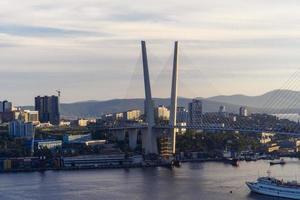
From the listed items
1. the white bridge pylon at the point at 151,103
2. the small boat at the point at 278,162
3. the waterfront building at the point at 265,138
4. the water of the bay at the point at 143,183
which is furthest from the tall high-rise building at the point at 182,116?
the water of the bay at the point at 143,183

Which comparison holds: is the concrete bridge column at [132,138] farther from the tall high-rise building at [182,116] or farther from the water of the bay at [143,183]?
the tall high-rise building at [182,116]

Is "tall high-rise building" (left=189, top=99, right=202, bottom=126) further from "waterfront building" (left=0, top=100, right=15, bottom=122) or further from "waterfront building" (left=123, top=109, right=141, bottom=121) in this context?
"waterfront building" (left=0, top=100, right=15, bottom=122)

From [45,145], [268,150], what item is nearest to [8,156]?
[45,145]

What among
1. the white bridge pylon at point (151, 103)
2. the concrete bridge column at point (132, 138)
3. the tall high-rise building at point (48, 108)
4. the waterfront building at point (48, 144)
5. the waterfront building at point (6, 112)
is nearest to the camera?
the white bridge pylon at point (151, 103)

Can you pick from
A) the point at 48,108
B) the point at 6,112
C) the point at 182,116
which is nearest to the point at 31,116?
the point at 6,112

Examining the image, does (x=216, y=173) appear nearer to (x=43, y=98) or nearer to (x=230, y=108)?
(x=43, y=98)

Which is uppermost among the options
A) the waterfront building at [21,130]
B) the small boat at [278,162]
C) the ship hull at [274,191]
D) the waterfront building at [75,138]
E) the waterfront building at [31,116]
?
the waterfront building at [31,116]

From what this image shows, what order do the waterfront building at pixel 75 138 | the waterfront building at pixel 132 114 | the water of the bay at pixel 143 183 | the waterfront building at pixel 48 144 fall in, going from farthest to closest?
the waterfront building at pixel 132 114, the waterfront building at pixel 75 138, the waterfront building at pixel 48 144, the water of the bay at pixel 143 183
